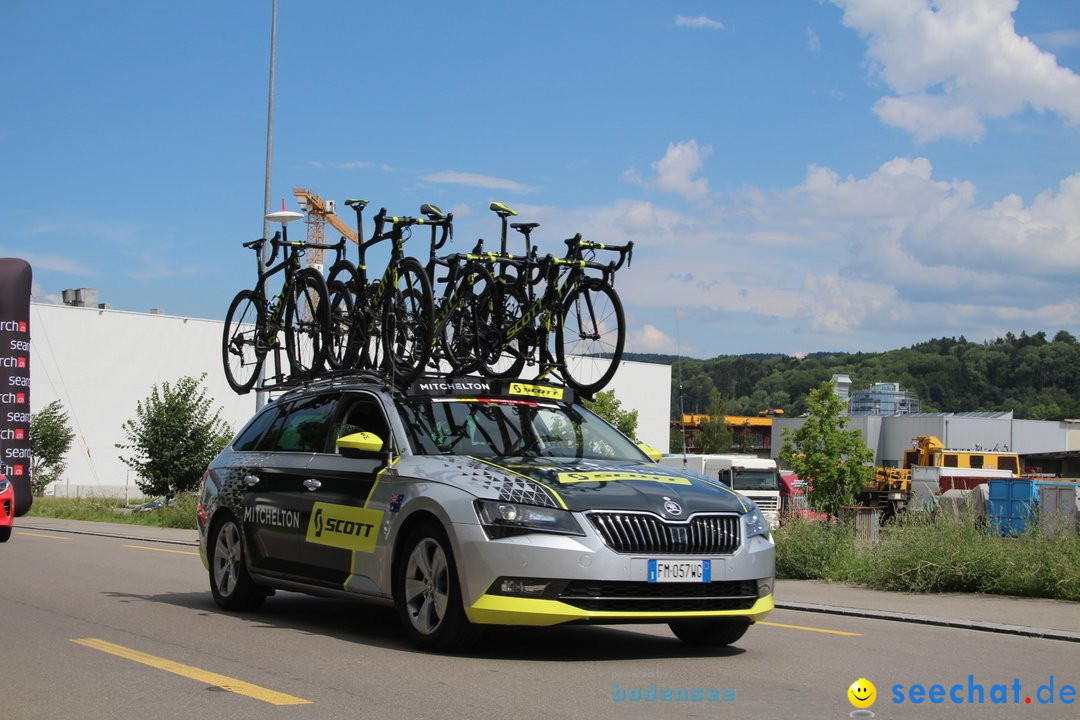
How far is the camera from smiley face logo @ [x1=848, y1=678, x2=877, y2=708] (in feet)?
21.5

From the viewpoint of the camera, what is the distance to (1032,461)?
216ft

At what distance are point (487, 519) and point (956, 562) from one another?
24.3 ft

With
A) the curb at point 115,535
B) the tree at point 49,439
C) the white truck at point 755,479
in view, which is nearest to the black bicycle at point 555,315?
the curb at point 115,535

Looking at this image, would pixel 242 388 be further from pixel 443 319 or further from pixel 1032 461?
pixel 1032 461

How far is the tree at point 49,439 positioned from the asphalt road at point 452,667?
168ft

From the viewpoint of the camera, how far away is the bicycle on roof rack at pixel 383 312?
11617mm

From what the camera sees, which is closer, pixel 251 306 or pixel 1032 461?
pixel 251 306

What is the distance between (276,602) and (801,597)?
5.12 m

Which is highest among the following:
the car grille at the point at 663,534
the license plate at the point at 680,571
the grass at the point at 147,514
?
the car grille at the point at 663,534

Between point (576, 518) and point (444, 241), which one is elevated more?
point (444, 241)

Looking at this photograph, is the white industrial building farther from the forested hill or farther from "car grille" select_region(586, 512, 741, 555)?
the forested hill

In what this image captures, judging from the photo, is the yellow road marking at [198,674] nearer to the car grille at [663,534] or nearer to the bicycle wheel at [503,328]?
the car grille at [663,534]

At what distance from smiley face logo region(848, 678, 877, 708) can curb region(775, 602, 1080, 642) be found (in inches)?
128

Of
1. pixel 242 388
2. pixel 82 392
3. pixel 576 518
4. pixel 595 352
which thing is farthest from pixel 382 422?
pixel 82 392
